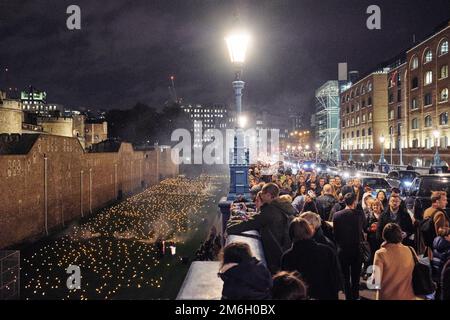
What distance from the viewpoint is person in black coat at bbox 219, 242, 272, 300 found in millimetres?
3561

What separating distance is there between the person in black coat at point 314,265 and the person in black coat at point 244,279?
90 cm

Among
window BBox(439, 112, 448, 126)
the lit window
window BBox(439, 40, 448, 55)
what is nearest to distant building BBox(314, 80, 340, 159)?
the lit window

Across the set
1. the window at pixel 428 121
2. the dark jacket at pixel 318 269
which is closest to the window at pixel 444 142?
the window at pixel 428 121

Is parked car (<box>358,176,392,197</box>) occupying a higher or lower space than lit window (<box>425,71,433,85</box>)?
lower

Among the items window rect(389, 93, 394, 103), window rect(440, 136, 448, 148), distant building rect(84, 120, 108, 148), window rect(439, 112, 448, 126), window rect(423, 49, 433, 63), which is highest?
window rect(423, 49, 433, 63)

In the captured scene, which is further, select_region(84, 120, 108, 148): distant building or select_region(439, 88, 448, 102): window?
select_region(84, 120, 108, 148): distant building

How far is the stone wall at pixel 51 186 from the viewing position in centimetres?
1975

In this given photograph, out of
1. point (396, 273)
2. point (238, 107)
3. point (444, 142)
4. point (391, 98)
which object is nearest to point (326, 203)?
point (238, 107)

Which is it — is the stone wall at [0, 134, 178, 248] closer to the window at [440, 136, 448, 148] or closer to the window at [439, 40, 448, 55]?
the window at [440, 136, 448, 148]

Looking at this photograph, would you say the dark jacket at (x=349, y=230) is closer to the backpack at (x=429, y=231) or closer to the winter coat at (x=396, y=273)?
the backpack at (x=429, y=231)

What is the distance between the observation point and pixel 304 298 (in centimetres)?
342

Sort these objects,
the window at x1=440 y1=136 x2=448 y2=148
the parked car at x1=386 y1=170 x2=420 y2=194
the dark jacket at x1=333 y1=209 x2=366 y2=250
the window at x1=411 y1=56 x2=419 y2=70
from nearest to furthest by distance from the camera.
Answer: the dark jacket at x1=333 y1=209 x2=366 y2=250 < the parked car at x1=386 y1=170 x2=420 y2=194 < the window at x1=440 y1=136 x2=448 y2=148 < the window at x1=411 y1=56 x2=419 y2=70

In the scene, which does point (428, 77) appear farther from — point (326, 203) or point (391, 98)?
point (326, 203)
